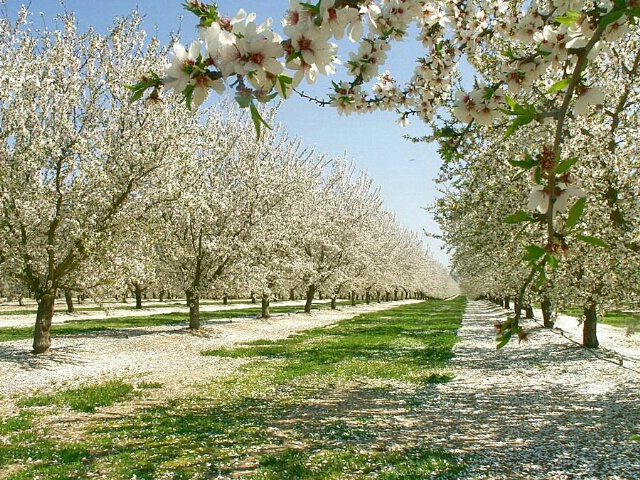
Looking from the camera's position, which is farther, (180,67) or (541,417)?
(541,417)

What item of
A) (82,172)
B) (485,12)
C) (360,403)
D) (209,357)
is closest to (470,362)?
(360,403)

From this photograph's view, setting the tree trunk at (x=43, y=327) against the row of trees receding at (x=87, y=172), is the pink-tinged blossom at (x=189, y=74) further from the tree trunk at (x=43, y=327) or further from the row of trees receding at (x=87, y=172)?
the tree trunk at (x=43, y=327)

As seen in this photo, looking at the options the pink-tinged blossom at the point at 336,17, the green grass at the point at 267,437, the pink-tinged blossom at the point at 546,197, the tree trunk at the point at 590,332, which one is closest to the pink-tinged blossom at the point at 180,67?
the pink-tinged blossom at the point at 336,17

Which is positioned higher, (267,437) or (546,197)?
(546,197)

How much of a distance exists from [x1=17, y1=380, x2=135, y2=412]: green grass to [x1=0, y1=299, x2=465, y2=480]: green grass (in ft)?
4.04

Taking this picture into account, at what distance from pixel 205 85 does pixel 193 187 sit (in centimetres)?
Answer: 2056

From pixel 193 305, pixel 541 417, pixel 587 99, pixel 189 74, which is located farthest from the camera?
pixel 193 305

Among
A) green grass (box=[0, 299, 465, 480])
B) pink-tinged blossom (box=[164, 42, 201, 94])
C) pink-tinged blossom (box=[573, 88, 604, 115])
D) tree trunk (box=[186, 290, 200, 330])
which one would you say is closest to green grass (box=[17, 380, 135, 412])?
green grass (box=[0, 299, 465, 480])

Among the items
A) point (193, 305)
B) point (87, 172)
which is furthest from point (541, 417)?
point (193, 305)

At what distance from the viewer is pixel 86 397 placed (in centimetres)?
1022

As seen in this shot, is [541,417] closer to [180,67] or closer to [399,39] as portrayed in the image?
[399,39]

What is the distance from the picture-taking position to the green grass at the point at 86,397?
9688 mm

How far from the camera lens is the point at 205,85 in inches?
76.1

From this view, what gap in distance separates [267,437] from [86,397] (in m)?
4.90
